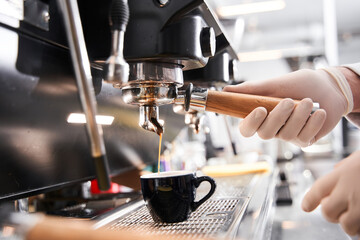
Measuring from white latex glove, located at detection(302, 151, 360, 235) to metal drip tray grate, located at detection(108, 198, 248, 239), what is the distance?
0.15 m

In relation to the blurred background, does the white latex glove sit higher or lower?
lower

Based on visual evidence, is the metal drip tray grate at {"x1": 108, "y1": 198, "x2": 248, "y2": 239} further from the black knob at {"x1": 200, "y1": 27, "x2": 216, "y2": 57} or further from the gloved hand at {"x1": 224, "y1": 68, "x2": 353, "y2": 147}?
the black knob at {"x1": 200, "y1": 27, "x2": 216, "y2": 57}

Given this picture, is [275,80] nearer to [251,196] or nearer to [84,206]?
[251,196]

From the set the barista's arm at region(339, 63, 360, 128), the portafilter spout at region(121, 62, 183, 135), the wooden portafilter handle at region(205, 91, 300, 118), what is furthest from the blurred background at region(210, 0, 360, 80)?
the portafilter spout at region(121, 62, 183, 135)

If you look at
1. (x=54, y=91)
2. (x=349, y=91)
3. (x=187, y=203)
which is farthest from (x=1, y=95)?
(x=349, y=91)

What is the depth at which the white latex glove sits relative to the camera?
410 millimetres

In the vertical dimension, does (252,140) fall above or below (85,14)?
below

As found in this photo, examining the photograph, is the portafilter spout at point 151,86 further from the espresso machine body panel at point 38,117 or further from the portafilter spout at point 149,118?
the espresso machine body panel at point 38,117

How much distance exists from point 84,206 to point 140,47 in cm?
43

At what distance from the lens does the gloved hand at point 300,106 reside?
2.36ft

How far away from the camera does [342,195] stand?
41 cm

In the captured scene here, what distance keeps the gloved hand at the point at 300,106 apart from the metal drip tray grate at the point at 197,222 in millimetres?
182

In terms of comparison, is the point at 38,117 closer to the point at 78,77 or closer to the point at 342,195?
the point at 78,77

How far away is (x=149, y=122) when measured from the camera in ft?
2.13
